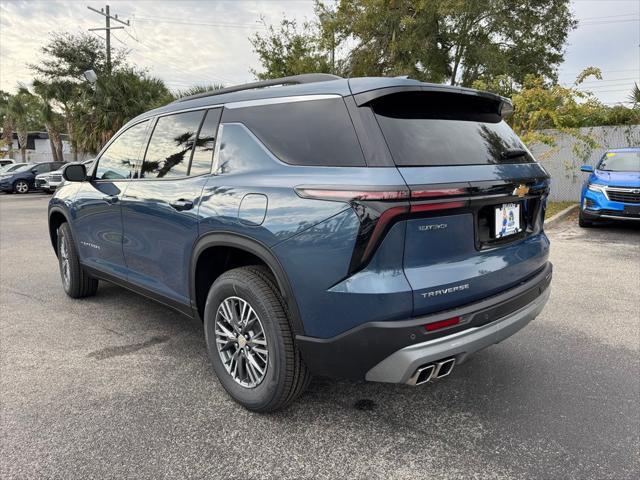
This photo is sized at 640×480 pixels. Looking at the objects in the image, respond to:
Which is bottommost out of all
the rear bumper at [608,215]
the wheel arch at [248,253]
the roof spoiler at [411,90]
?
the rear bumper at [608,215]

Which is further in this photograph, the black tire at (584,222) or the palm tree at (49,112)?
the palm tree at (49,112)

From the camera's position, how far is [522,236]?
2.74 m

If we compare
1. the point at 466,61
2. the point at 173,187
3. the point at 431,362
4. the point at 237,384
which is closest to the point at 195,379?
the point at 237,384

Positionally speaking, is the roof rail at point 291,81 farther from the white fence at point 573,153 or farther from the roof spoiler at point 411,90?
the white fence at point 573,153

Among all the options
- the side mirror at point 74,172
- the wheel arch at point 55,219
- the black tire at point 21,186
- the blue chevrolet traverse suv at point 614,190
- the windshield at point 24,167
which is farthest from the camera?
the windshield at point 24,167

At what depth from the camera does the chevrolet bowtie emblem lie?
2.58 m

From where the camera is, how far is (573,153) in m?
13.7

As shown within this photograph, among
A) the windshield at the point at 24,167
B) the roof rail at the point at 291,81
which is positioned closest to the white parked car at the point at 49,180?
the windshield at the point at 24,167

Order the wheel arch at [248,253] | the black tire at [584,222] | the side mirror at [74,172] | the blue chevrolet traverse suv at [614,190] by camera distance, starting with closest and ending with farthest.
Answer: the wheel arch at [248,253], the side mirror at [74,172], the blue chevrolet traverse suv at [614,190], the black tire at [584,222]

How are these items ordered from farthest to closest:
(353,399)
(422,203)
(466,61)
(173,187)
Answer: (466,61) < (173,187) < (353,399) < (422,203)

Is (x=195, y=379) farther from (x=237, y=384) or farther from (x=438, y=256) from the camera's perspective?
(x=438, y=256)

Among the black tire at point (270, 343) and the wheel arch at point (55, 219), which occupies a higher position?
the wheel arch at point (55, 219)

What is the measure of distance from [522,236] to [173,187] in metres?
2.19

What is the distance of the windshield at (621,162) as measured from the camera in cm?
901
